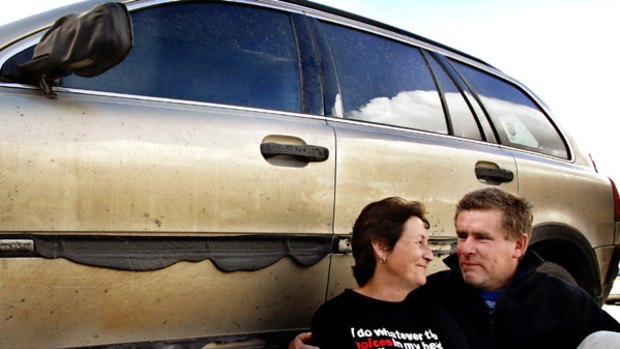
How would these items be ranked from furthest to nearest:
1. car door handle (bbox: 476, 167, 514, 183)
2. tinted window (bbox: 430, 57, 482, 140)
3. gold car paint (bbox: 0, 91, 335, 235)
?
tinted window (bbox: 430, 57, 482, 140)
car door handle (bbox: 476, 167, 514, 183)
gold car paint (bbox: 0, 91, 335, 235)

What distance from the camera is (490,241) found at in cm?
255

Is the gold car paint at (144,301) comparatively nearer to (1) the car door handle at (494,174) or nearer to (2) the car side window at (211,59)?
(2) the car side window at (211,59)

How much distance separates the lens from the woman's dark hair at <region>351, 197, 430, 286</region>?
8.11ft

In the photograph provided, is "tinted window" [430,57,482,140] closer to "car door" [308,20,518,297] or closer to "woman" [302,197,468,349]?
"car door" [308,20,518,297]

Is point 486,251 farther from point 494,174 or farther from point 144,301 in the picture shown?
point 144,301

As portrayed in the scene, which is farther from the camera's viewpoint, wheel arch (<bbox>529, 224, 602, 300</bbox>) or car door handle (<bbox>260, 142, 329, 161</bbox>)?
wheel arch (<bbox>529, 224, 602, 300</bbox>)

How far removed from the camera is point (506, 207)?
2605 mm

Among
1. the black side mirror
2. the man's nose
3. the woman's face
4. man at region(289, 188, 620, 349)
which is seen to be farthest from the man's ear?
the black side mirror

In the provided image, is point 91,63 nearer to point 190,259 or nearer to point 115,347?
point 190,259

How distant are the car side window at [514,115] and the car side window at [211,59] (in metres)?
1.31

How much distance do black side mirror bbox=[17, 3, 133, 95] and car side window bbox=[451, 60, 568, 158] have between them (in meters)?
2.25

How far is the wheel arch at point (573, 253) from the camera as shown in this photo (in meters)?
3.45

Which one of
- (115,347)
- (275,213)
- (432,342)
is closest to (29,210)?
(115,347)

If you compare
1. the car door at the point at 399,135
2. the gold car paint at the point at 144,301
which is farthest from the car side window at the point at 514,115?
the gold car paint at the point at 144,301
